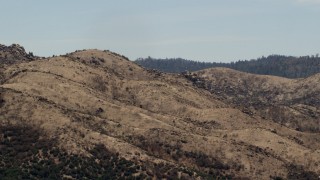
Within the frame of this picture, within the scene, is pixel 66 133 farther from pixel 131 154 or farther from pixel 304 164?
pixel 304 164

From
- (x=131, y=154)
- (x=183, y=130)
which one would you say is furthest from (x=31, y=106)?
(x=183, y=130)

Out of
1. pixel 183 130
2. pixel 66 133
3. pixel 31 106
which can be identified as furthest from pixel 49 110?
pixel 183 130

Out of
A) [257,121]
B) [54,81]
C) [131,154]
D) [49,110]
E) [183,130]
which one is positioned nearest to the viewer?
[131,154]

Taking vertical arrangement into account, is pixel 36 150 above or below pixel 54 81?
below

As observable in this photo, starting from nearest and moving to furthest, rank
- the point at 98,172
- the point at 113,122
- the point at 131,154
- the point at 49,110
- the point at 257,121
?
1. the point at 98,172
2. the point at 131,154
3. the point at 49,110
4. the point at 113,122
5. the point at 257,121

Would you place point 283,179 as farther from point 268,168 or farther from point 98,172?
point 98,172

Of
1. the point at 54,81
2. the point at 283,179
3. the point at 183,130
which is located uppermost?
the point at 54,81

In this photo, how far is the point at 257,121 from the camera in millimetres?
147375

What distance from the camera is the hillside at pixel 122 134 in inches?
3346

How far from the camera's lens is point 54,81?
5098 inches

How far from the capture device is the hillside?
85.0 m

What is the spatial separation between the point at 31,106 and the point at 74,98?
24.0 metres

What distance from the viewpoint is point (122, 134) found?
105250 mm

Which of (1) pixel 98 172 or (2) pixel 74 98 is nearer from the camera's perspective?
(1) pixel 98 172
